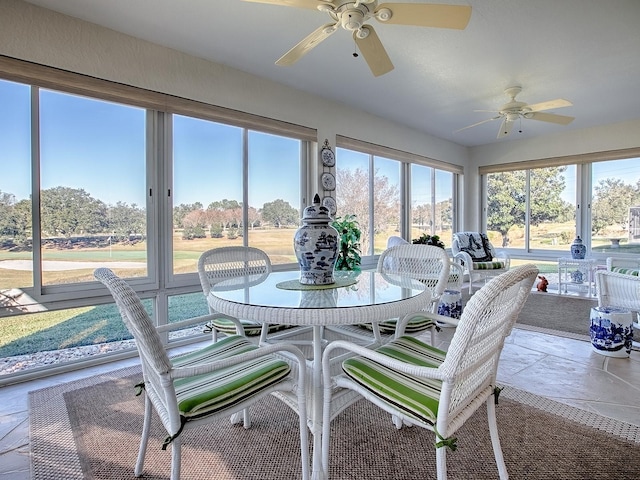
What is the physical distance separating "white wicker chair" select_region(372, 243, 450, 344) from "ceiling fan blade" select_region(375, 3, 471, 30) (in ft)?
4.04

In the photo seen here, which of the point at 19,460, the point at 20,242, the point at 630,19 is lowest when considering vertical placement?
the point at 19,460

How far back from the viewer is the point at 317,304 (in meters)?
1.38

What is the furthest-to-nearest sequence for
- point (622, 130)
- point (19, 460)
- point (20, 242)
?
point (622, 130), point (20, 242), point (19, 460)

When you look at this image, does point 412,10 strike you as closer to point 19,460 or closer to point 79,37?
point 79,37

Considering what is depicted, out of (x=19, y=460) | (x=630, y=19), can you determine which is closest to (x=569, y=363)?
(x=630, y=19)

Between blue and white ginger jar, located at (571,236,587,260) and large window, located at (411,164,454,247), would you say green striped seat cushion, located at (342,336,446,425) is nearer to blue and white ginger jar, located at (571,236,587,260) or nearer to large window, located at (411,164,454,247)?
large window, located at (411,164,454,247)

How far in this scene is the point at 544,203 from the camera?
240 inches

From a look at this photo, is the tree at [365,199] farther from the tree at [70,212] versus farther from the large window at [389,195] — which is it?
the tree at [70,212]

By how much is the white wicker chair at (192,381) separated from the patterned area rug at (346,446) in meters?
0.26

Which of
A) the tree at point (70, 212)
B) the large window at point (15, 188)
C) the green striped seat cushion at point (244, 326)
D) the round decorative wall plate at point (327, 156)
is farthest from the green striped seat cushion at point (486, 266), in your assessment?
the large window at point (15, 188)

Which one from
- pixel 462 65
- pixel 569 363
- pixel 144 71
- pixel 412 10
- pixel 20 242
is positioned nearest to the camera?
pixel 412 10

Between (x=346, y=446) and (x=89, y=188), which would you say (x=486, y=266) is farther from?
(x=89, y=188)

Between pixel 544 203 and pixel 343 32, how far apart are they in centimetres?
509

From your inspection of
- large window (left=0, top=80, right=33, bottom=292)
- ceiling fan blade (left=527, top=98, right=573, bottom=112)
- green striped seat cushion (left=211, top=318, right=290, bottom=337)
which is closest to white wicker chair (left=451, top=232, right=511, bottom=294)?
ceiling fan blade (left=527, top=98, right=573, bottom=112)
